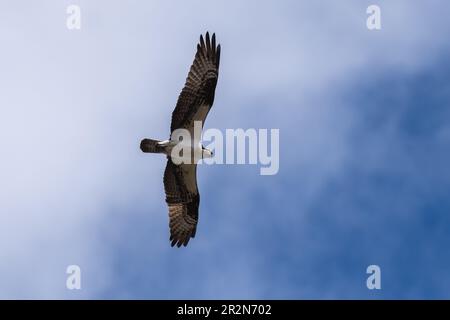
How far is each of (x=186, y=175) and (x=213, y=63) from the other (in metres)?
2.70

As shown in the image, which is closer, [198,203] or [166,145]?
[166,145]

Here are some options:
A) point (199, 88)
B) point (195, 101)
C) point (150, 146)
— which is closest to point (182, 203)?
point (150, 146)

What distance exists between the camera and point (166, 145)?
19859mm

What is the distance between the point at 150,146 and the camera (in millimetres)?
19734

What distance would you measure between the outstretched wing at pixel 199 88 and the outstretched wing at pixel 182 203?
147 centimetres

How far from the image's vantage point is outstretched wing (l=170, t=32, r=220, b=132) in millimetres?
19688

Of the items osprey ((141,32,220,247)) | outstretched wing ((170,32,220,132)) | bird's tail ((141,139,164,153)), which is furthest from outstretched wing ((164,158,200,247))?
outstretched wing ((170,32,220,132))

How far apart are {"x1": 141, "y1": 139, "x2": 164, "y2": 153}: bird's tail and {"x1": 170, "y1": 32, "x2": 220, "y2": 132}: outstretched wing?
0.45 meters

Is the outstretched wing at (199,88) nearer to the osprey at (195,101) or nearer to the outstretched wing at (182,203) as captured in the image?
the osprey at (195,101)

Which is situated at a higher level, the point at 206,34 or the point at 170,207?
the point at 206,34

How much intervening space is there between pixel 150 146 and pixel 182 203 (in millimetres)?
2209
